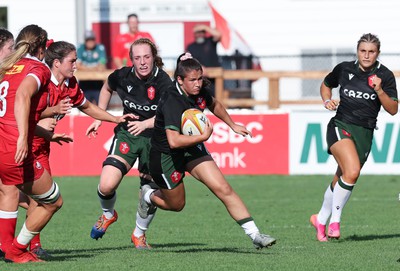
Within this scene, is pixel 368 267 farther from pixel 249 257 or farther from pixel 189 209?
pixel 189 209

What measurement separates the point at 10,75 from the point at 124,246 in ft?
9.13

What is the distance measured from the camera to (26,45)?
29.3ft

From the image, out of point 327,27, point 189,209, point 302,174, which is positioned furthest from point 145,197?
point 327,27

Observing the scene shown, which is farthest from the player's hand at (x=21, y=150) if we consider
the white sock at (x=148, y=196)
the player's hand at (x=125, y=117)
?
the white sock at (x=148, y=196)

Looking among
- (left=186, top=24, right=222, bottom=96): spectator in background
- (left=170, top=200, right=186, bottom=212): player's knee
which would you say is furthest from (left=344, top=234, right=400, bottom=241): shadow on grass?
(left=186, top=24, right=222, bottom=96): spectator in background

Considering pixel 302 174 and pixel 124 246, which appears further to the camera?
pixel 302 174

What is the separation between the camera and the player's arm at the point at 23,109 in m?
8.28

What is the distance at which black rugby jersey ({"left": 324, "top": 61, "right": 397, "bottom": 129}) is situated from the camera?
11.1 metres

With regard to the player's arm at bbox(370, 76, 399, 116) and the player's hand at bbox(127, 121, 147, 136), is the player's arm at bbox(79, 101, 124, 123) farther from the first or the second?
the player's arm at bbox(370, 76, 399, 116)

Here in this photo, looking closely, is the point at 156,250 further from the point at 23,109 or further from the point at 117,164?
the point at 23,109

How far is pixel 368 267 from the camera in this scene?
28.4 feet

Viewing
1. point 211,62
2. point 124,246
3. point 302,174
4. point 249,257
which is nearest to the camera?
point 249,257

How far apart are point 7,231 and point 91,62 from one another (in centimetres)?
1310

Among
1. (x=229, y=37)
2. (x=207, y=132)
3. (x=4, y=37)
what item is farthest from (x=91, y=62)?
(x=207, y=132)
